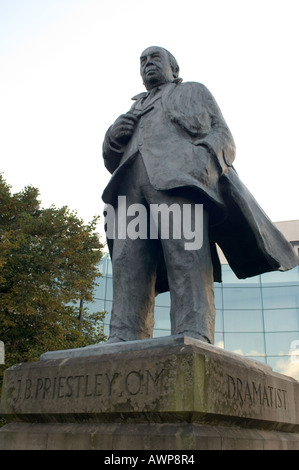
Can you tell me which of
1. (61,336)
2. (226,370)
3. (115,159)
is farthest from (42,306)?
(226,370)

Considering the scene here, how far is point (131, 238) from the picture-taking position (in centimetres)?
389

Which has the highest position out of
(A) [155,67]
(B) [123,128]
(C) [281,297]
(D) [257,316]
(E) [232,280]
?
(E) [232,280]

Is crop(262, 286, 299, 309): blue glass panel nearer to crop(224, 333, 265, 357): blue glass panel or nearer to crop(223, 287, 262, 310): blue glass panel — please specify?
crop(223, 287, 262, 310): blue glass panel

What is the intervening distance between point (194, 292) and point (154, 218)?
2.15 feet

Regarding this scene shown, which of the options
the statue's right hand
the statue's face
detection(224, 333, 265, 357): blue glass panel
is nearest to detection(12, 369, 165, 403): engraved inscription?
the statue's right hand

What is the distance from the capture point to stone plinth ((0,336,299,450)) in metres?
2.65

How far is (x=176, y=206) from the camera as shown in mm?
3617

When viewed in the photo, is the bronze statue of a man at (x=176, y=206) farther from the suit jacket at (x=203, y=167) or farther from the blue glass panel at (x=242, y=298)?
the blue glass panel at (x=242, y=298)

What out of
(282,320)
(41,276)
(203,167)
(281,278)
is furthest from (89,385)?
(281,278)

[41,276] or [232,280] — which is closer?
[41,276]

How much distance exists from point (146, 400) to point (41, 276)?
13.3 meters

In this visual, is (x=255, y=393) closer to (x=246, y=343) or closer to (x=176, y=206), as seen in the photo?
(x=176, y=206)

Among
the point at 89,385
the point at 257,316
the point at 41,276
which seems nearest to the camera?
the point at 89,385

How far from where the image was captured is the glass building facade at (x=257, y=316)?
27484 millimetres
